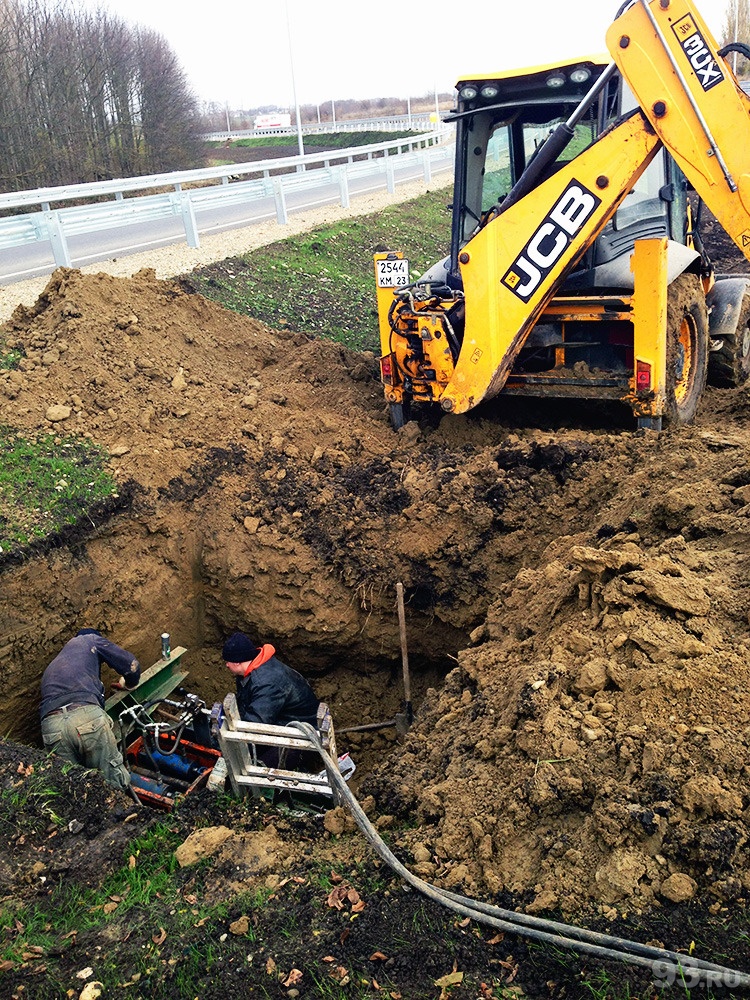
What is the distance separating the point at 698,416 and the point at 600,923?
5.97 m

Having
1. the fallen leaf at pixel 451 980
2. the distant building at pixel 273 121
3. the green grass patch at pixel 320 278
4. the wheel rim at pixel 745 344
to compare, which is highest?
the distant building at pixel 273 121

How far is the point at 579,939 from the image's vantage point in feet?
10.2

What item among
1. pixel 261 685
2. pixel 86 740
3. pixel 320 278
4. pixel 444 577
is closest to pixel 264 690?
pixel 261 685

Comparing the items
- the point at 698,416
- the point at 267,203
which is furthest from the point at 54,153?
the point at 698,416

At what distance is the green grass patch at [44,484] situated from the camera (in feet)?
21.7

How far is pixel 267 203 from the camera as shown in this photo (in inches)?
827

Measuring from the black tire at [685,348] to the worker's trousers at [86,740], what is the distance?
5.41m

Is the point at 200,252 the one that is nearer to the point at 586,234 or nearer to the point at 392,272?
the point at 392,272

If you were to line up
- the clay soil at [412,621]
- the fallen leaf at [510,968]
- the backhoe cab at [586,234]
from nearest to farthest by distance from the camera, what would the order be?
the fallen leaf at [510,968], the clay soil at [412,621], the backhoe cab at [586,234]

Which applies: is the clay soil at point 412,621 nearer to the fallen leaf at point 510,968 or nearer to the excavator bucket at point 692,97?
the fallen leaf at point 510,968

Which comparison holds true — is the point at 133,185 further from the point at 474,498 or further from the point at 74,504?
the point at 474,498

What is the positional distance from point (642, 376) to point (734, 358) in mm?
2445

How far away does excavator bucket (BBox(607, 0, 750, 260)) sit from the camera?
5746 millimetres

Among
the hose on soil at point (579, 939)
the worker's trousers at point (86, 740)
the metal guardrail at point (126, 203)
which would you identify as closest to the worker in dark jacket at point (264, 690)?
the worker's trousers at point (86, 740)
